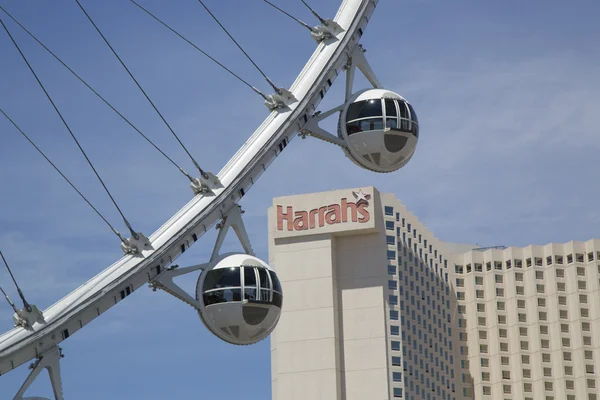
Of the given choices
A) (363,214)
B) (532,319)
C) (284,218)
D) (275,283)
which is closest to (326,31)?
(275,283)

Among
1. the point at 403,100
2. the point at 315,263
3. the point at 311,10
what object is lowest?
the point at 403,100

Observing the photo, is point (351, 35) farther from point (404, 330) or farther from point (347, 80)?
point (404, 330)

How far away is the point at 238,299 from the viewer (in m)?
39.1

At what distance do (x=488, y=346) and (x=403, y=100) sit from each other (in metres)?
117

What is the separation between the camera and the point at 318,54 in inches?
1735

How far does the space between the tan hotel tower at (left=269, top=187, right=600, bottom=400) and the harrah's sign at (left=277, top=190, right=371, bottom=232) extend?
87 millimetres

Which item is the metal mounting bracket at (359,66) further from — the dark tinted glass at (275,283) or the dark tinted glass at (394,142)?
the dark tinted glass at (275,283)

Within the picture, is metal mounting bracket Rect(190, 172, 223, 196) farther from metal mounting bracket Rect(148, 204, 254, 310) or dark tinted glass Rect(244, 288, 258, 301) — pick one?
dark tinted glass Rect(244, 288, 258, 301)

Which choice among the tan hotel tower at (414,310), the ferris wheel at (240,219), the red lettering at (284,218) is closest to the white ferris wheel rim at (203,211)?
the ferris wheel at (240,219)

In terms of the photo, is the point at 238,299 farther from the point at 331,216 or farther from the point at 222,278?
the point at 331,216

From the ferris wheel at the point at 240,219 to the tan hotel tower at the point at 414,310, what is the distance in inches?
3562

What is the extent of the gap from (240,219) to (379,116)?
15.1 feet

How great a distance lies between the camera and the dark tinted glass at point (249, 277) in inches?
1548

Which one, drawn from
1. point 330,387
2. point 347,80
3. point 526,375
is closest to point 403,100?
point 347,80
